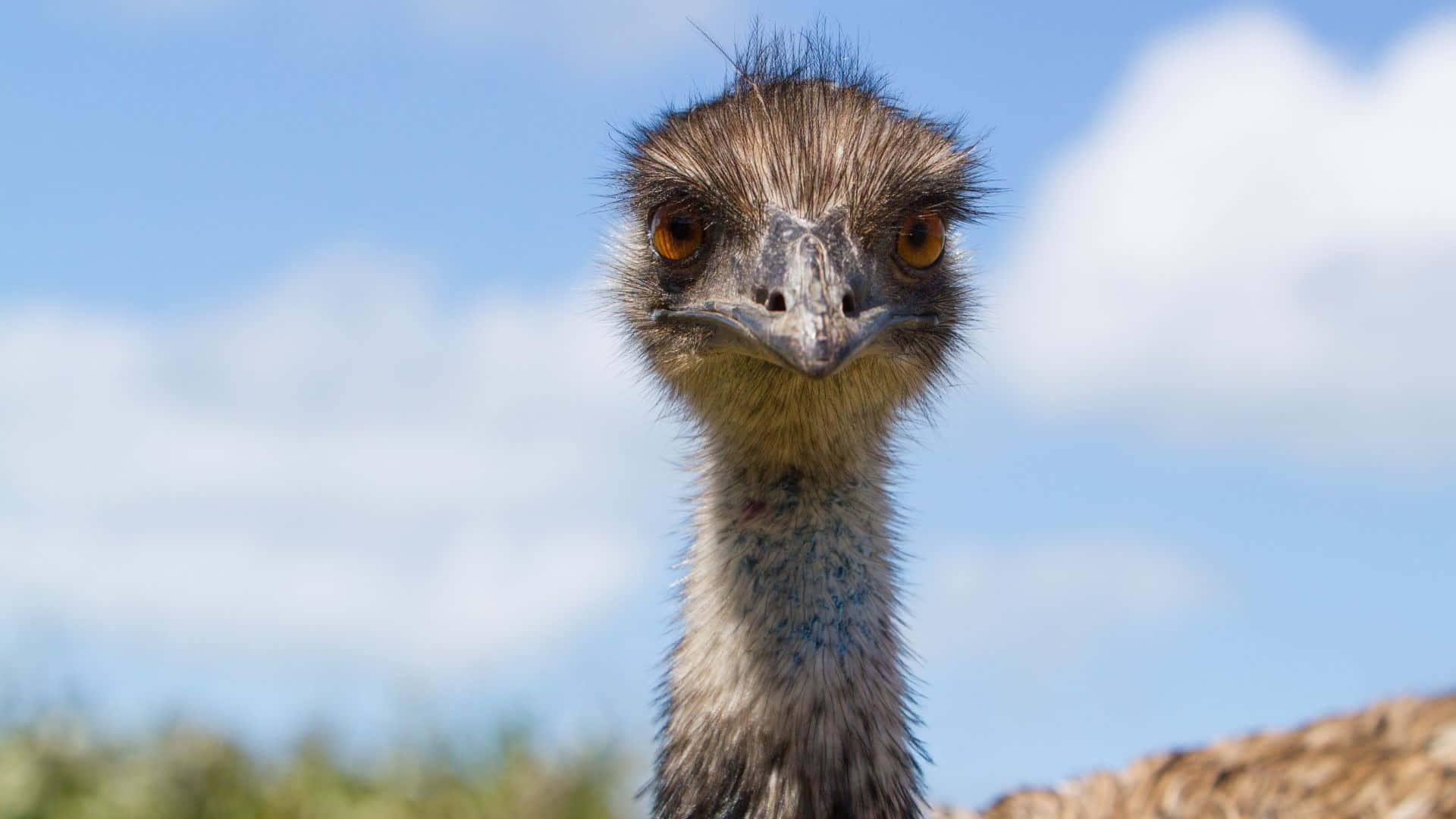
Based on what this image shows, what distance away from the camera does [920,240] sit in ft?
10.2

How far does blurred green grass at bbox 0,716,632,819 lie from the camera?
178 inches

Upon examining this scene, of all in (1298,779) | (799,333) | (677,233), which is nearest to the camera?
(799,333)

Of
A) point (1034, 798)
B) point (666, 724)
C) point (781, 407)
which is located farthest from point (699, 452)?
point (1034, 798)

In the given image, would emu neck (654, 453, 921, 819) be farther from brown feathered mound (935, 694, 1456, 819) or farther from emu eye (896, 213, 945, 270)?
brown feathered mound (935, 694, 1456, 819)

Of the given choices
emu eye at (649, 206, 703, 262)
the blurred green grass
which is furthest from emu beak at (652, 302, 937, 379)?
the blurred green grass

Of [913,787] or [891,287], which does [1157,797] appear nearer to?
[913,787]

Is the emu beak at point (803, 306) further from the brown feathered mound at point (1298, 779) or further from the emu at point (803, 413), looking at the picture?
the brown feathered mound at point (1298, 779)

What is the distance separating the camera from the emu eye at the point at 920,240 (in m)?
3.08

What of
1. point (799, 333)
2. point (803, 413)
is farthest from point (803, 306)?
point (803, 413)

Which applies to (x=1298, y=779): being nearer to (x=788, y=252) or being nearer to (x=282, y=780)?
(x=788, y=252)

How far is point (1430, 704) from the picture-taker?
3.83 m

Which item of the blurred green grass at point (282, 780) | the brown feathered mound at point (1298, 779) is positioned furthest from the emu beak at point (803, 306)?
the blurred green grass at point (282, 780)

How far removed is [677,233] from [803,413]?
44cm

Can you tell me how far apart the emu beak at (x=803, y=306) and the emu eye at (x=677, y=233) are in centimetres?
17
